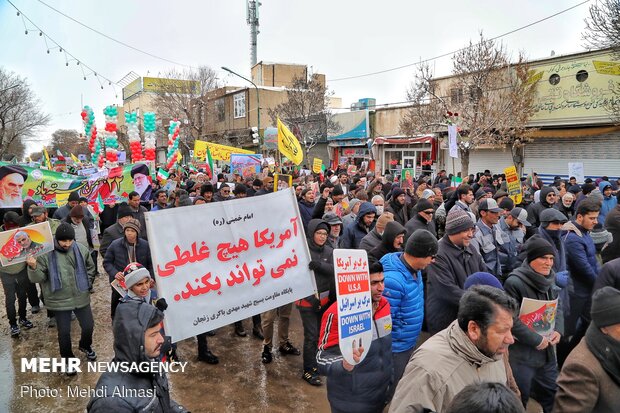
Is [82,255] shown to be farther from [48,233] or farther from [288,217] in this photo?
[288,217]

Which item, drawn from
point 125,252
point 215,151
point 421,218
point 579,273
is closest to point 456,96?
point 215,151

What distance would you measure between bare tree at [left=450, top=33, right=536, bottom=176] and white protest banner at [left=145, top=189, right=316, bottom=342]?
17860mm

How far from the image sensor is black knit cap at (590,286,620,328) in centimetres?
214

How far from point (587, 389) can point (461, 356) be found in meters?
0.68

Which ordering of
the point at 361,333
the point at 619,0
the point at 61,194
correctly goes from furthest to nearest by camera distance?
the point at 619,0 → the point at 61,194 → the point at 361,333

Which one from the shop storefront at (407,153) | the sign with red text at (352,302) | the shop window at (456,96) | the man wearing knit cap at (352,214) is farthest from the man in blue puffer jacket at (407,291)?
the shop storefront at (407,153)

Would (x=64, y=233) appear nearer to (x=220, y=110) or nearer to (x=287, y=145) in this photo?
(x=287, y=145)

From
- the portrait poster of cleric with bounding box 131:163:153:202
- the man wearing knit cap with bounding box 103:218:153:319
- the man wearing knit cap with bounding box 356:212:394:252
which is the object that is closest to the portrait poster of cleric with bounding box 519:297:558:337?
the man wearing knit cap with bounding box 356:212:394:252

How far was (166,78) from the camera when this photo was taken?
141 feet

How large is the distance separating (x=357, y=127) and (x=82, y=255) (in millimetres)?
26059

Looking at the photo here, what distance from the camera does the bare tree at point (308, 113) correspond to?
30250mm

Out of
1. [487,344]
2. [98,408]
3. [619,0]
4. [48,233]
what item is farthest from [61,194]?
[619,0]

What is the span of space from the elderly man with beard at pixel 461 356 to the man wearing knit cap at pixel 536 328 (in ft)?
3.98

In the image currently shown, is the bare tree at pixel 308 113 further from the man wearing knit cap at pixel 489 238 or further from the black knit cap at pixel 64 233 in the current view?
the black knit cap at pixel 64 233
